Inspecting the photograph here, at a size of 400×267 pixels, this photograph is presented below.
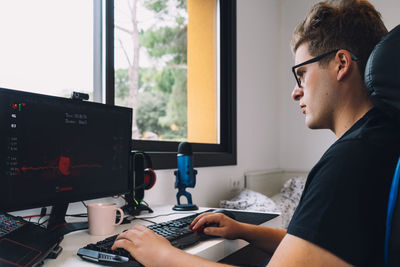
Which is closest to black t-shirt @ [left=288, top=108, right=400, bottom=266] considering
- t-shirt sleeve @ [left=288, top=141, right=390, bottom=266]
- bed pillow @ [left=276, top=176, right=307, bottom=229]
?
t-shirt sleeve @ [left=288, top=141, right=390, bottom=266]

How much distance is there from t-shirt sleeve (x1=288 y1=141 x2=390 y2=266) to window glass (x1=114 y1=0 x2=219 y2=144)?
1191 mm

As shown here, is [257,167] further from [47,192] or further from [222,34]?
[47,192]

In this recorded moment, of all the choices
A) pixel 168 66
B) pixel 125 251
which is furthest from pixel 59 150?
pixel 168 66

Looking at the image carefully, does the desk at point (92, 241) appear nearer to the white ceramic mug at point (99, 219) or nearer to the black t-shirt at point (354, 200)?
the white ceramic mug at point (99, 219)

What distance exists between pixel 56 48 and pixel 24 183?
0.78m

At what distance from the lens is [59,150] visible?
1.07 metres

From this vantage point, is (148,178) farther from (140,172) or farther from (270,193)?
(270,193)

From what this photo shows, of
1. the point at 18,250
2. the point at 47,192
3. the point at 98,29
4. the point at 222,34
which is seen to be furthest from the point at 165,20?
the point at 18,250

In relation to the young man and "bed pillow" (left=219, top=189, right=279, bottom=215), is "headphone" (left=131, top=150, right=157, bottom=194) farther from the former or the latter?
"bed pillow" (left=219, top=189, right=279, bottom=215)

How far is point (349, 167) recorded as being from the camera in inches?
25.8

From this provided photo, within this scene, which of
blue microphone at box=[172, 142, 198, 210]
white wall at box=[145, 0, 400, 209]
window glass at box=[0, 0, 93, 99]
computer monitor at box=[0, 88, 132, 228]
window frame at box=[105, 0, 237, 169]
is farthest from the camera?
white wall at box=[145, 0, 400, 209]

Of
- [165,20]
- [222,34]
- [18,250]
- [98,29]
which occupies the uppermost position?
[165,20]

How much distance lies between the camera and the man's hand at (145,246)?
0.83 metres

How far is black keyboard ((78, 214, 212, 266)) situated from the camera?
815 mm
